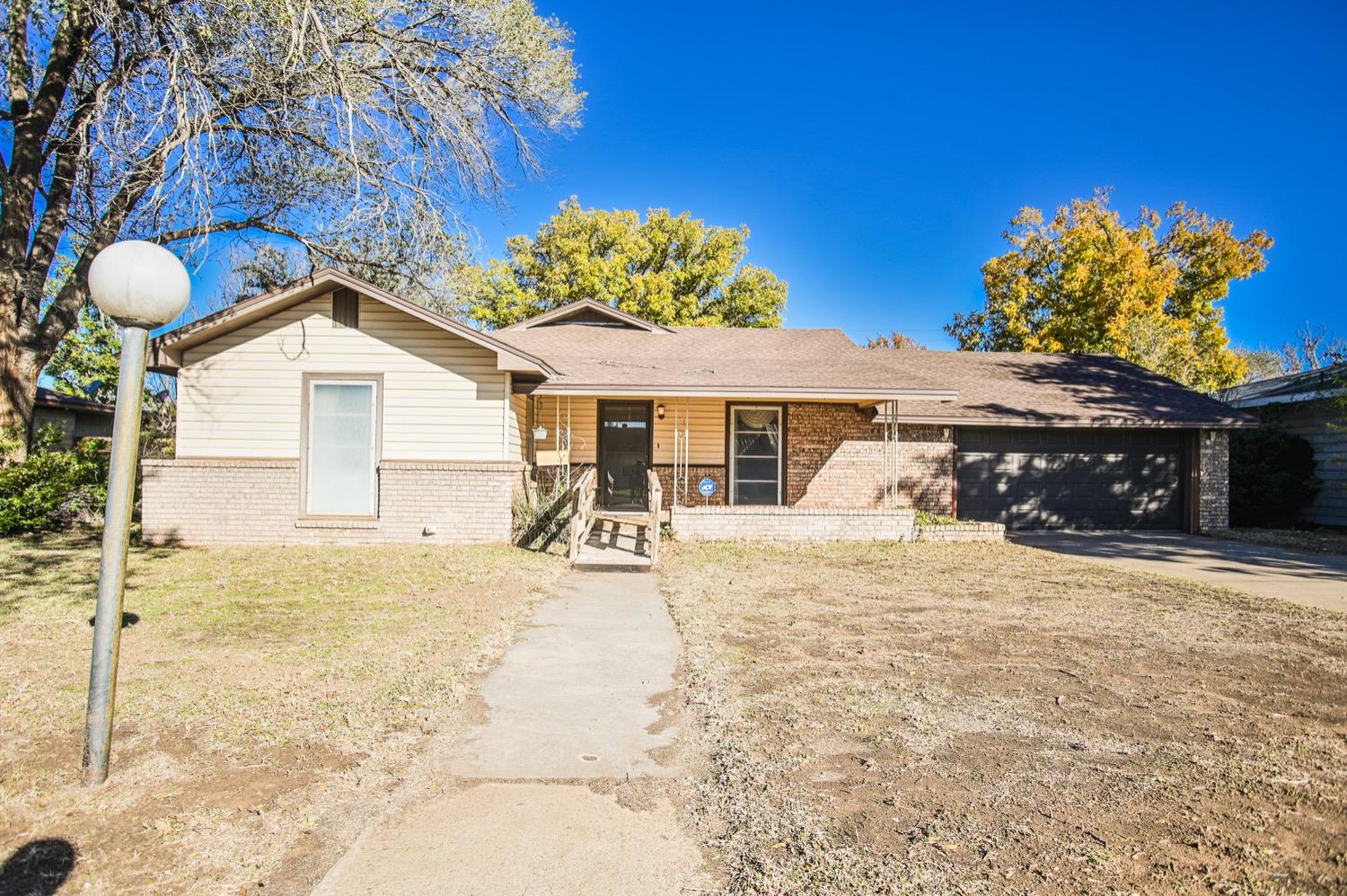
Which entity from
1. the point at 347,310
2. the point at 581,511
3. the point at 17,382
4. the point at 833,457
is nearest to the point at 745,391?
the point at 833,457

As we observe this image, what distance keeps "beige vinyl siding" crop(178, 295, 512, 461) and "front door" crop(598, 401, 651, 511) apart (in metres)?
3.86

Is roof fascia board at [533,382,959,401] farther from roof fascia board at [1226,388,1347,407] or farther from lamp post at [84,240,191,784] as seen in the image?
roof fascia board at [1226,388,1347,407]

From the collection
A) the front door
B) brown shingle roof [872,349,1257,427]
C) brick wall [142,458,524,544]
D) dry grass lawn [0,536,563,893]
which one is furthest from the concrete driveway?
brick wall [142,458,524,544]

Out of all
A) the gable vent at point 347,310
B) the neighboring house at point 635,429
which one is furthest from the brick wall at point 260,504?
the gable vent at point 347,310

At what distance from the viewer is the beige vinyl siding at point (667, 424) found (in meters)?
14.7

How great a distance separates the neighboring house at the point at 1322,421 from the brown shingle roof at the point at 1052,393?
2.29 metres

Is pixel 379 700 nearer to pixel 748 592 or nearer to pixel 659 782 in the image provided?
pixel 659 782

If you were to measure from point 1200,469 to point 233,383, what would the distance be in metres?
18.2

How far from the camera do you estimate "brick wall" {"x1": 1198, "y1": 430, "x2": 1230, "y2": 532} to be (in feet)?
50.7

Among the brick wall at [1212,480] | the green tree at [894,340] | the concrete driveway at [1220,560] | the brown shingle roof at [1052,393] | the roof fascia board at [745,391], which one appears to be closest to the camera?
the concrete driveway at [1220,560]

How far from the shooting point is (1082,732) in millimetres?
4059

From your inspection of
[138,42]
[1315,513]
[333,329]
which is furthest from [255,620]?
[1315,513]

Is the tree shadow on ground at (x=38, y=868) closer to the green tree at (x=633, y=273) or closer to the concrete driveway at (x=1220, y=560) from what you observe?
the concrete driveway at (x=1220, y=560)

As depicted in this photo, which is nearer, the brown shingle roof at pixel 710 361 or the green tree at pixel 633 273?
the brown shingle roof at pixel 710 361
